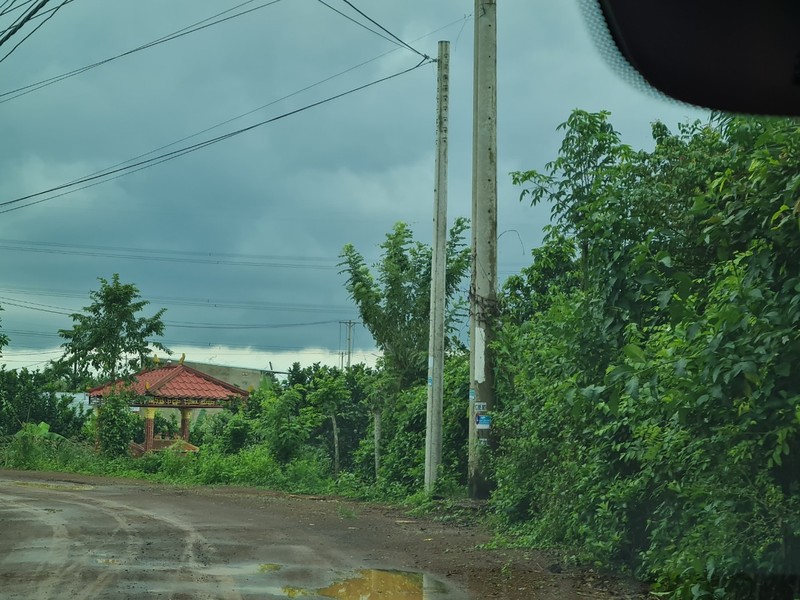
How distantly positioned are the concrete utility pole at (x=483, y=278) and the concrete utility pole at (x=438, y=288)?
1.36m

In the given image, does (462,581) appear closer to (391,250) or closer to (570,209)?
(570,209)

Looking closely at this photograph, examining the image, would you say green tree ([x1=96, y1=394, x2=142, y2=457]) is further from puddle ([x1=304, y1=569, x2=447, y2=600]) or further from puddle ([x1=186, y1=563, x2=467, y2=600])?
puddle ([x1=304, y1=569, x2=447, y2=600])

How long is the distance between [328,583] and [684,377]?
394cm

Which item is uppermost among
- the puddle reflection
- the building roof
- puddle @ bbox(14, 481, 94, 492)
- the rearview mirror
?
the building roof

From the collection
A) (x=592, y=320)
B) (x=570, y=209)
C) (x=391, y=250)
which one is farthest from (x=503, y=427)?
(x=391, y=250)

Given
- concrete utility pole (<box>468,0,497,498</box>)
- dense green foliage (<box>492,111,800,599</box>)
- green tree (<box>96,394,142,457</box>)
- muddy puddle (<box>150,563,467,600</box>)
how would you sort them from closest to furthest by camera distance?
1. dense green foliage (<box>492,111,800,599</box>)
2. muddy puddle (<box>150,563,467,600</box>)
3. concrete utility pole (<box>468,0,497,498</box>)
4. green tree (<box>96,394,142,457</box>)

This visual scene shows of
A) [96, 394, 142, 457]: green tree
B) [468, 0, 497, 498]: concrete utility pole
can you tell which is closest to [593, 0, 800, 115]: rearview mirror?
[468, 0, 497, 498]: concrete utility pole

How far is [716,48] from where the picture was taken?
8.74ft

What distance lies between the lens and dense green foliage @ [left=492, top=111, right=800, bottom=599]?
254 inches

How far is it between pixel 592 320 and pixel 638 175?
1.82m

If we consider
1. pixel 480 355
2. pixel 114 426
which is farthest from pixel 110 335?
pixel 480 355

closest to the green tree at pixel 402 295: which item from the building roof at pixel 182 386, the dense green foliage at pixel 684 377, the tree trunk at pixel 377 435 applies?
the tree trunk at pixel 377 435

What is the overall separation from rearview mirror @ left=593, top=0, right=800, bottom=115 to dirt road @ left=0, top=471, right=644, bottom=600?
20.6 feet

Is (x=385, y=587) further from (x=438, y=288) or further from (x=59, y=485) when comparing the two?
(x=59, y=485)
